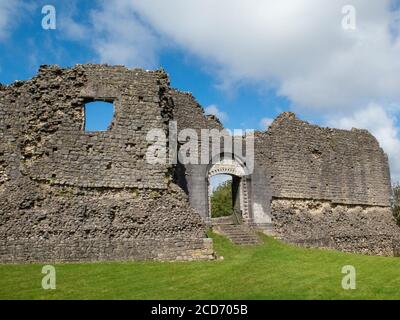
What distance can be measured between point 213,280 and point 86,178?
568 centimetres

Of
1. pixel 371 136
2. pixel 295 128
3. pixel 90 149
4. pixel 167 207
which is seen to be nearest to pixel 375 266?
pixel 167 207

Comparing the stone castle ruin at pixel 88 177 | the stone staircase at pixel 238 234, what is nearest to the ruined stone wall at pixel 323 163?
the stone staircase at pixel 238 234

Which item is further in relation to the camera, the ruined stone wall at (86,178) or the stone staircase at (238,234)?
the stone staircase at (238,234)

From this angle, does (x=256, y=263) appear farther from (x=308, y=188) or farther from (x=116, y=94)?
(x=308, y=188)

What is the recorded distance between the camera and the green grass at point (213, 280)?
9.80 meters

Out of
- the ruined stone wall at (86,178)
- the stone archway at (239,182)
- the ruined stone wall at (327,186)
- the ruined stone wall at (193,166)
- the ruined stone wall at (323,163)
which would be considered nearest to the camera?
the ruined stone wall at (86,178)

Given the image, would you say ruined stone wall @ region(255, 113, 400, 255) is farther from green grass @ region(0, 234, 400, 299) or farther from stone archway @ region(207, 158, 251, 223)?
green grass @ region(0, 234, 400, 299)

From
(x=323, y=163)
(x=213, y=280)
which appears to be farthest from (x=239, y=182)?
(x=213, y=280)

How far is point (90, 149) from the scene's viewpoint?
1507 cm

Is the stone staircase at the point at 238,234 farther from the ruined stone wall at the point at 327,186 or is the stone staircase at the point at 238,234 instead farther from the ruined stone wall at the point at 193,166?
the ruined stone wall at the point at 327,186

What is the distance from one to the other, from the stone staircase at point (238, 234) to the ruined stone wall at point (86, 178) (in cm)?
368

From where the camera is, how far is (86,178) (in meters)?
14.7

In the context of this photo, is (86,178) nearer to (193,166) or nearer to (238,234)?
(193,166)

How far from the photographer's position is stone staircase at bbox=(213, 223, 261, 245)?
59.9ft
